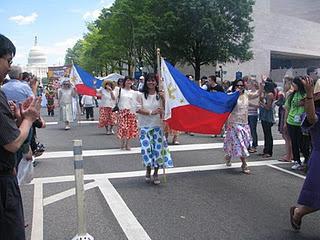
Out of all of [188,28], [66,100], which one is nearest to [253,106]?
[66,100]

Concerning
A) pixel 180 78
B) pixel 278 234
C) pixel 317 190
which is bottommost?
pixel 278 234

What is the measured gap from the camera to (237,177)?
323 inches

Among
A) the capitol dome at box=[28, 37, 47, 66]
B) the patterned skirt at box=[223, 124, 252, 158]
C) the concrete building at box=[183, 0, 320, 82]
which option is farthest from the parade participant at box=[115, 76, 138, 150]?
the capitol dome at box=[28, 37, 47, 66]

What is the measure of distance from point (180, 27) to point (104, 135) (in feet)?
81.1

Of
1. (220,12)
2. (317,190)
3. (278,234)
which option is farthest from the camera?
(220,12)

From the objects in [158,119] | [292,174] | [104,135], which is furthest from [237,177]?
[104,135]

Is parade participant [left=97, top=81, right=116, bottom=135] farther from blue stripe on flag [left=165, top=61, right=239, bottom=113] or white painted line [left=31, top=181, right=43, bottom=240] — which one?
white painted line [left=31, top=181, right=43, bottom=240]

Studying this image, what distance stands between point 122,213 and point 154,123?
83.5 inches

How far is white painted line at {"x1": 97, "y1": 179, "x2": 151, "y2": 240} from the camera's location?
5.23m

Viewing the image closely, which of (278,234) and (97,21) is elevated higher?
(97,21)

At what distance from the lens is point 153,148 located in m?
7.70

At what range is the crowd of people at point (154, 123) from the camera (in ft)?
10.1

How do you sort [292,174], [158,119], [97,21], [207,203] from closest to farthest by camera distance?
1. [207,203]
2. [158,119]
3. [292,174]
4. [97,21]

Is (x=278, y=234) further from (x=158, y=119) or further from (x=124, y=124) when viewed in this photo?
(x=124, y=124)
